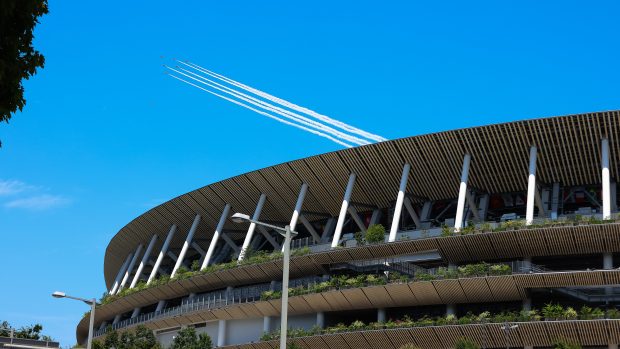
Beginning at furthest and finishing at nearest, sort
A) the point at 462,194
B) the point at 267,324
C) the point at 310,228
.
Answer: the point at 310,228
the point at 267,324
the point at 462,194

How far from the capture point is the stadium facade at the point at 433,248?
5147cm

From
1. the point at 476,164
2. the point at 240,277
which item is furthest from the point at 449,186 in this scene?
the point at 240,277

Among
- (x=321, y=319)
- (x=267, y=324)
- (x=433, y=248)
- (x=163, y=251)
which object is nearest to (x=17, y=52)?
(x=433, y=248)

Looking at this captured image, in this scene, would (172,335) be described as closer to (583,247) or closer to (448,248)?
(448,248)

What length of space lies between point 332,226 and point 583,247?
2352 cm

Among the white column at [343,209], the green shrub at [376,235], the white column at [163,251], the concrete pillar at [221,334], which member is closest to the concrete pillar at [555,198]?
the green shrub at [376,235]

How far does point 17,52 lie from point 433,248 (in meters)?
46.1

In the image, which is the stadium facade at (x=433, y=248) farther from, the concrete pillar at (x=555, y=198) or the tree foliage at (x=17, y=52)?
the tree foliage at (x=17, y=52)

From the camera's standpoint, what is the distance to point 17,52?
1189 cm

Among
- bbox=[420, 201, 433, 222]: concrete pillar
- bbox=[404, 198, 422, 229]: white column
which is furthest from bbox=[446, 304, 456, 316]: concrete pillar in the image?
bbox=[420, 201, 433, 222]: concrete pillar

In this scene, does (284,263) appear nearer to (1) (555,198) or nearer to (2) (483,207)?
(1) (555,198)

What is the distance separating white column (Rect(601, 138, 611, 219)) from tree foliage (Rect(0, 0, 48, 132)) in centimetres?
4474

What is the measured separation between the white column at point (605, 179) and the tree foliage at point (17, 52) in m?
44.7

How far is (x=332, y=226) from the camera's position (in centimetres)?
7075
